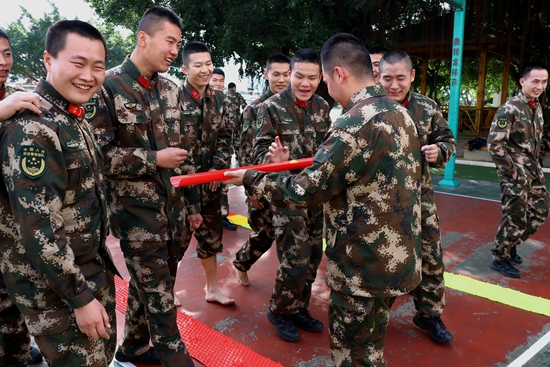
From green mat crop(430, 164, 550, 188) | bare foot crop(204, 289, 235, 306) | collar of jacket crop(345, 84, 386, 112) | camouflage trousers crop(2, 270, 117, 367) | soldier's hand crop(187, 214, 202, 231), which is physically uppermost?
collar of jacket crop(345, 84, 386, 112)

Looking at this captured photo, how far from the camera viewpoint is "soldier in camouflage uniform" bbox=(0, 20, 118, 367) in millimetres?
1582

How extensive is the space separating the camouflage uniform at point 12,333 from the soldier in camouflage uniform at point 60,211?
2.30 feet

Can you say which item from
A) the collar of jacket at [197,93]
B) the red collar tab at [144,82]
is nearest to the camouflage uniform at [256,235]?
the collar of jacket at [197,93]

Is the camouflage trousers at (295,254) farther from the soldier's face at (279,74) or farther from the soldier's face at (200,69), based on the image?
the soldier's face at (279,74)

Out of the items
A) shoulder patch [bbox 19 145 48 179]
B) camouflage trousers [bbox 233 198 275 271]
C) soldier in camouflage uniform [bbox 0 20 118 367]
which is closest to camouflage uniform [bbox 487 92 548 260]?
camouflage trousers [bbox 233 198 275 271]

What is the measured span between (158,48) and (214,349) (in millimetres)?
1959

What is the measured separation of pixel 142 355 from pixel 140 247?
2.85 ft

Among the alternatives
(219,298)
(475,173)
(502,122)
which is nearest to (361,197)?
(219,298)

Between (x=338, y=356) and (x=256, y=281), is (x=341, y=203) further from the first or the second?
(x=256, y=281)

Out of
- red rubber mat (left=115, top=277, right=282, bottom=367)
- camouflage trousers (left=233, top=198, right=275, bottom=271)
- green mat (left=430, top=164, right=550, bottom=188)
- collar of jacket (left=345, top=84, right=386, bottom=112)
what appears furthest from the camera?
green mat (left=430, top=164, right=550, bottom=188)

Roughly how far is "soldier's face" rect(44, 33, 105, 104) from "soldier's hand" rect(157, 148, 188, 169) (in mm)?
551

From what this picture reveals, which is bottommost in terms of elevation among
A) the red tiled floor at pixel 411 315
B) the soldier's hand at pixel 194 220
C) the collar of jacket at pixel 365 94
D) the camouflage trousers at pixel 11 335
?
the red tiled floor at pixel 411 315

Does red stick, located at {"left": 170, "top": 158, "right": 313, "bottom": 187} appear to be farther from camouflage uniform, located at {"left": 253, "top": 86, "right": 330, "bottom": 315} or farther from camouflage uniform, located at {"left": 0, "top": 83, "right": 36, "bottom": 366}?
camouflage uniform, located at {"left": 0, "top": 83, "right": 36, "bottom": 366}

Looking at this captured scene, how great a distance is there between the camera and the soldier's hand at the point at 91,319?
1.67 meters
